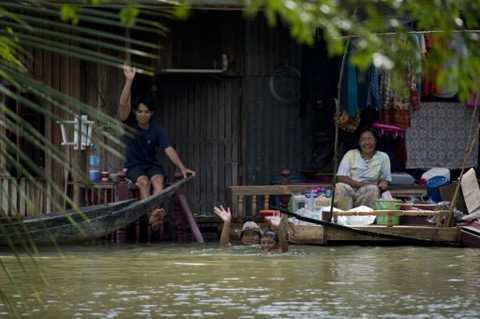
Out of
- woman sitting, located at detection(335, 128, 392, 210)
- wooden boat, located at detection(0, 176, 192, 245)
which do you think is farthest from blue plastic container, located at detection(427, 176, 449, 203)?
wooden boat, located at detection(0, 176, 192, 245)

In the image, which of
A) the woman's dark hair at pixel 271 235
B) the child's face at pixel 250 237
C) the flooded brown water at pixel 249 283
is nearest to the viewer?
the flooded brown water at pixel 249 283

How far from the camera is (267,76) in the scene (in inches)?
656

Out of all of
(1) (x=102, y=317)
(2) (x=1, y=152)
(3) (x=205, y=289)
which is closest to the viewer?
(2) (x=1, y=152)

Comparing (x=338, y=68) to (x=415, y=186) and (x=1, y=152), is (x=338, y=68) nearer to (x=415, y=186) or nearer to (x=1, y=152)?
(x=415, y=186)

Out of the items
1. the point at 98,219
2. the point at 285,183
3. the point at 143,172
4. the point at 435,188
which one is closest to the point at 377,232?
A: the point at 435,188

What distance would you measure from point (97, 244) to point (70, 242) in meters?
0.38

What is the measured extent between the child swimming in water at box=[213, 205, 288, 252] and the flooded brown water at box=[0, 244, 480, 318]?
20 cm

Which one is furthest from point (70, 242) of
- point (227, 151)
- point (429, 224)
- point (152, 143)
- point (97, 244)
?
point (429, 224)

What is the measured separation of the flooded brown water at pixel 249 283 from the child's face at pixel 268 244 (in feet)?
0.54

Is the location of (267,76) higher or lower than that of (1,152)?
higher

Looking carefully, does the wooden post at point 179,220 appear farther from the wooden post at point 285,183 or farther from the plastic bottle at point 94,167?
the wooden post at point 285,183

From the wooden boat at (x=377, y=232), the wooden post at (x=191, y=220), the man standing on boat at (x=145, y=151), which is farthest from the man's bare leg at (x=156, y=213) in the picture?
the wooden boat at (x=377, y=232)

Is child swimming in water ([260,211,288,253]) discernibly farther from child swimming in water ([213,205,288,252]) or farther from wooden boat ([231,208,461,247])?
wooden boat ([231,208,461,247])

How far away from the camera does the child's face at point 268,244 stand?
13.3 meters
